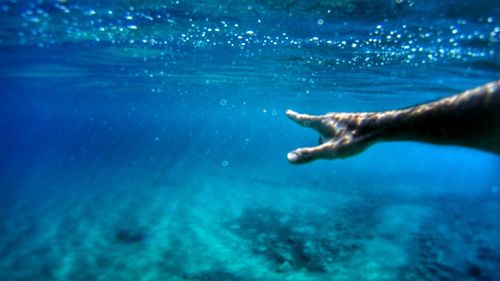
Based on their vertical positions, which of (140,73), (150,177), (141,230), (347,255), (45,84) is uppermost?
(140,73)

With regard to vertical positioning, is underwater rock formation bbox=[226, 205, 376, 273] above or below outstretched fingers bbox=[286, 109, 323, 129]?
Answer: below

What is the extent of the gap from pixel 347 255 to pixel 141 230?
9.15 metres

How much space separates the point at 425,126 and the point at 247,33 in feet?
44.2

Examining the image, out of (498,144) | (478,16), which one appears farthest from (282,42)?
(498,144)

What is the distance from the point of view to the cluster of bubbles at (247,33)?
13180 millimetres

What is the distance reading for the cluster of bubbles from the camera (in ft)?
43.2

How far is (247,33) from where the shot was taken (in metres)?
15.9

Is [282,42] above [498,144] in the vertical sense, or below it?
above

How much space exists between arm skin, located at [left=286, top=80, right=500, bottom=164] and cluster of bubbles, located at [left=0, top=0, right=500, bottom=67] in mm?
9935

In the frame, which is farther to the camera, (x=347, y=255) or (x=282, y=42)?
(x=282, y=42)

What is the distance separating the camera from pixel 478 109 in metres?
3.13

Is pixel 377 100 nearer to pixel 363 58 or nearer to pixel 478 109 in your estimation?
Result: pixel 363 58

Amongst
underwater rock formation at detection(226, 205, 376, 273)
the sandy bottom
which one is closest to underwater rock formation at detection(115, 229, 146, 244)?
the sandy bottom

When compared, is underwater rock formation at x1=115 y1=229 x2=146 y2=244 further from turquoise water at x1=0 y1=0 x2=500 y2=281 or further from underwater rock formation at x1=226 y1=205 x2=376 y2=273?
underwater rock formation at x1=226 y1=205 x2=376 y2=273
